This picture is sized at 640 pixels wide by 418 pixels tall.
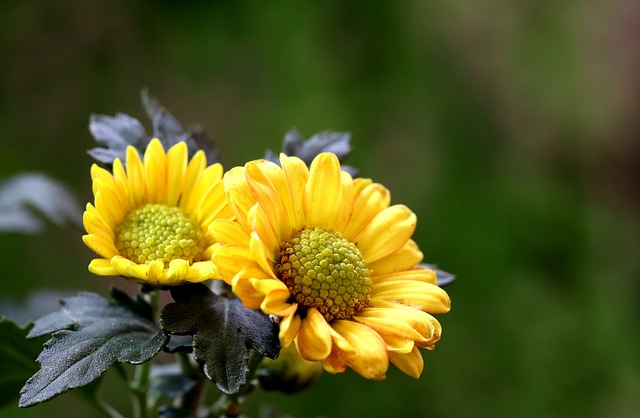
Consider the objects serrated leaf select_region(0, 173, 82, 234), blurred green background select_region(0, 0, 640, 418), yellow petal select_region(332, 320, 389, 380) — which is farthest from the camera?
blurred green background select_region(0, 0, 640, 418)

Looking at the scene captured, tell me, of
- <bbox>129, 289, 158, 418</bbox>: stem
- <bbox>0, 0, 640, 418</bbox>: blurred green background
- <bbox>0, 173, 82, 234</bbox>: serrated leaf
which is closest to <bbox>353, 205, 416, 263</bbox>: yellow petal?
<bbox>129, 289, 158, 418</bbox>: stem

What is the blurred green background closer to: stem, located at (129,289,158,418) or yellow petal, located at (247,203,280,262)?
stem, located at (129,289,158,418)

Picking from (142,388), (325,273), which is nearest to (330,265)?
(325,273)

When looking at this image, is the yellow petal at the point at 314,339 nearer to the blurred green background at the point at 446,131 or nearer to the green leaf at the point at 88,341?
the green leaf at the point at 88,341

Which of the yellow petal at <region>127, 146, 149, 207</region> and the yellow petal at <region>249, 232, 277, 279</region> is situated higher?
the yellow petal at <region>249, 232, 277, 279</region>

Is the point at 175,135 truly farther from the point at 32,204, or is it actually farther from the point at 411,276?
the point at 32,204

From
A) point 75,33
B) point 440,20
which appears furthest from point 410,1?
point 75,33
